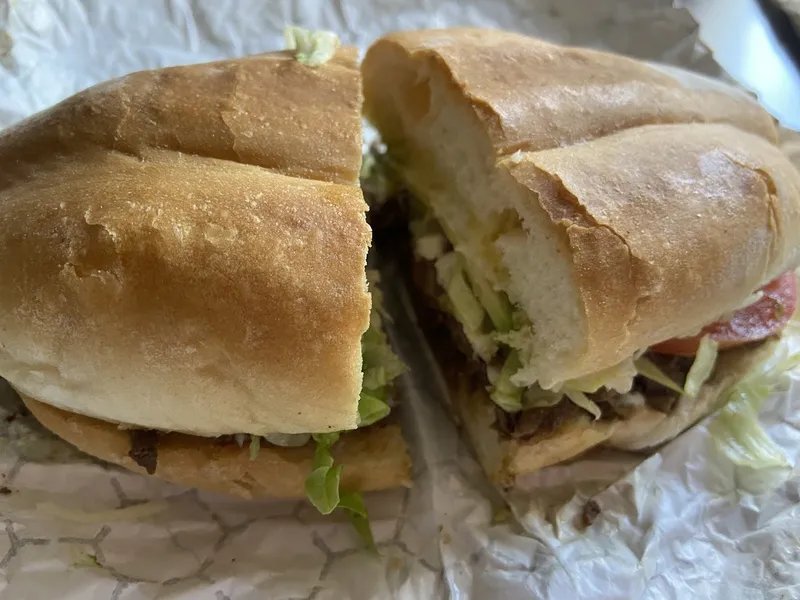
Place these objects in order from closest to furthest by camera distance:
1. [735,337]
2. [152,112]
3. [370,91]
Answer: [152,112] < [735,337] < [370,91]

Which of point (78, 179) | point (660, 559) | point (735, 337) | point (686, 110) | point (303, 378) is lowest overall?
point (660, 559)

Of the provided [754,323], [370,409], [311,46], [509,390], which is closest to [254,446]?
[370,409]

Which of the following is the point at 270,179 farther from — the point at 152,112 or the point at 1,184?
the point at 1,184

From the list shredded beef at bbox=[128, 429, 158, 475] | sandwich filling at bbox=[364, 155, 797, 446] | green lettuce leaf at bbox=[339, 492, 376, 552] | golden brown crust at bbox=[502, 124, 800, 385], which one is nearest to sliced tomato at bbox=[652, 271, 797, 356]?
sandwich filling at bbox=[364, 155, 797, 446]

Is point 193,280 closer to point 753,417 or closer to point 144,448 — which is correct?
point 144,448

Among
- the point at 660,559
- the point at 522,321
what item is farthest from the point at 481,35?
the point at 660,559

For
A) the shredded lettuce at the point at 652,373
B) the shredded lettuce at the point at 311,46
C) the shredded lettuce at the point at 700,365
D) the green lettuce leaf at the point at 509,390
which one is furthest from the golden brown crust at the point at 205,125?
the shredded lettuce at the point at 700,365
